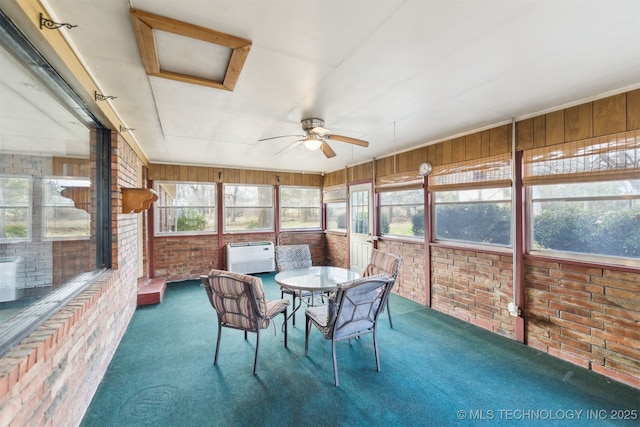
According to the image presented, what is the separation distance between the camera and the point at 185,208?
5621 mm

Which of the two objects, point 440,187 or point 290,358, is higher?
point 440,187

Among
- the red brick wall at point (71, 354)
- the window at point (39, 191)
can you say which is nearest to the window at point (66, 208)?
the window at point (39, 191)

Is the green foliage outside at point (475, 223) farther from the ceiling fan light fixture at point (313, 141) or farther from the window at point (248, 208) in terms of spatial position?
the window at point (248, 208)

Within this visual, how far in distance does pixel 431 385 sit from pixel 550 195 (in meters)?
2.19

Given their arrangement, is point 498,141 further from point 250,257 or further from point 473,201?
point 250,257

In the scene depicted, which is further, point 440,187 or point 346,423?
point 440,187

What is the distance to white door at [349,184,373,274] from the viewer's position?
5175mm

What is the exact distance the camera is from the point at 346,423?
5.98ft

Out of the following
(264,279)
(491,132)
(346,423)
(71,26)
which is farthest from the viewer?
(264,279)

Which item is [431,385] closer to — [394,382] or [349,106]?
[394,382]

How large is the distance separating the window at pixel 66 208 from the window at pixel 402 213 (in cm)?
403

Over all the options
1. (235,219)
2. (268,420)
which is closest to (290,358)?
(268,420)

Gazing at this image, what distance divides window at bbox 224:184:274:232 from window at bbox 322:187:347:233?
4.54ft

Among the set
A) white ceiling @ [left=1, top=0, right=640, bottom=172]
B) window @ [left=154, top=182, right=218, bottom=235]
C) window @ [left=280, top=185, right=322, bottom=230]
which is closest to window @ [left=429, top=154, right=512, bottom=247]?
white ceiling @ [left=1, top=0, right=640, bottom=172]
